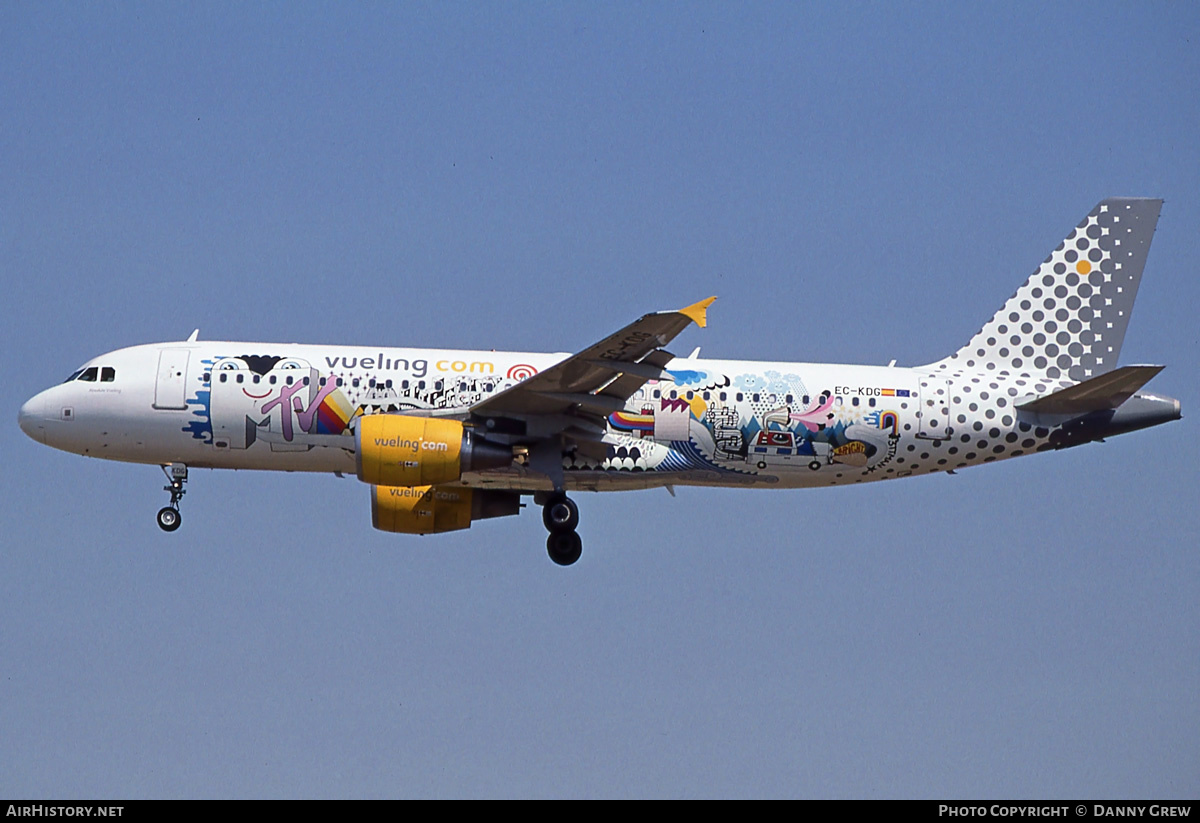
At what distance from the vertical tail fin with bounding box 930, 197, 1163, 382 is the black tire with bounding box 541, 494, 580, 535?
8.89 meters

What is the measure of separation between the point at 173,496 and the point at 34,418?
3.47m

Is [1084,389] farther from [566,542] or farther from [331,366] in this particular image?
[331,366]

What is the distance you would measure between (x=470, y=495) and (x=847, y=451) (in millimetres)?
8439

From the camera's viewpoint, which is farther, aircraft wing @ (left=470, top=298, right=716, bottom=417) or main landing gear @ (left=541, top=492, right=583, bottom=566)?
main landing gear @ (left=541, top=492, right=583, bottom=566)

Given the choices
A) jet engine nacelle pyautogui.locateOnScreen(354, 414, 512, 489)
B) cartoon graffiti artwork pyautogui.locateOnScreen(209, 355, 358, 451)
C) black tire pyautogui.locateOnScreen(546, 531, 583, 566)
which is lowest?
black tire pyautogui.locateOnScreen(546, 531, 583, 566)

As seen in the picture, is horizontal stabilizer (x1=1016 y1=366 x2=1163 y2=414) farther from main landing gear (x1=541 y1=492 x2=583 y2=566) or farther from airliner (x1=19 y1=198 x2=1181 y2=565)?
main landing gear (x1=541 y1=492 x2=583 y2=566)

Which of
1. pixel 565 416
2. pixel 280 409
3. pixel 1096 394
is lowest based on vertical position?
pixel 565 416

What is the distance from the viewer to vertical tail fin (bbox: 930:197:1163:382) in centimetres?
3706

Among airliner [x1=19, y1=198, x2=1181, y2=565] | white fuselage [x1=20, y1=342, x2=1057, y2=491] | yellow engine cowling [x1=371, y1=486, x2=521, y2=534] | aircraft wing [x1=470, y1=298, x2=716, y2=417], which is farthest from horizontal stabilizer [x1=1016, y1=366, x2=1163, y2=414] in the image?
yellow engine cowling [x1=371, y1=486, x2=521, y2=534]

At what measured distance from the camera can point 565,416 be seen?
113ft

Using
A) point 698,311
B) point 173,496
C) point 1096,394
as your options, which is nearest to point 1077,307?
point 1096,394

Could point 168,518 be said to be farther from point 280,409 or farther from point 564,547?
point 564,547

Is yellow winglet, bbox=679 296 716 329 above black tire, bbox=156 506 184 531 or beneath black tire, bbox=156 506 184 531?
above

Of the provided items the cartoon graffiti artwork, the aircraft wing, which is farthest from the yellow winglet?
the cartoon graffiti artwork
